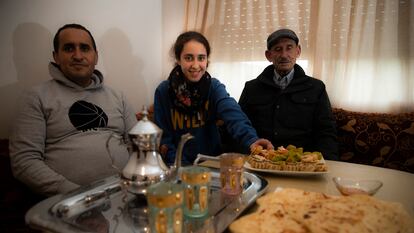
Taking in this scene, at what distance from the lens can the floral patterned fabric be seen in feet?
5.31

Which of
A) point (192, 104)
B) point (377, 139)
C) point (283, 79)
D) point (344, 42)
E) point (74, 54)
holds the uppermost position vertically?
point (344, 42)

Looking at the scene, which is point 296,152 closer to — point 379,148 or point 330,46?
point 379,148

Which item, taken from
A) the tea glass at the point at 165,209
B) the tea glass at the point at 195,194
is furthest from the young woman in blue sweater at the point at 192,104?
the tea glass at the point at 165,209

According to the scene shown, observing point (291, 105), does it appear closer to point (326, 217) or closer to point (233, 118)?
point (233, 118)

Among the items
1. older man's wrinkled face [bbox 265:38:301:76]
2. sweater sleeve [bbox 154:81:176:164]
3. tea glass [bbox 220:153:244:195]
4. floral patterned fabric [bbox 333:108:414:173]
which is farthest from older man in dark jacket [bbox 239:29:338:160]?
tea glass [bbox 220:153:244:195]

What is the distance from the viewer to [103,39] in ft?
Answer: 6.50

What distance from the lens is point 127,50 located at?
2170 mm

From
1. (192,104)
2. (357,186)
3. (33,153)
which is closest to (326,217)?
(357,186)

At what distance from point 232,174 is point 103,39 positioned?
5.20ft

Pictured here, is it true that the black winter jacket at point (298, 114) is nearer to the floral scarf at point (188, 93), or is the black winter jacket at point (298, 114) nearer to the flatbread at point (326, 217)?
the floral scarf at point (188, 93)

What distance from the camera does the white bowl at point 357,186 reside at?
2.66 feet

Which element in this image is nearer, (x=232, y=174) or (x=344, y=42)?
(x=232, y=174)

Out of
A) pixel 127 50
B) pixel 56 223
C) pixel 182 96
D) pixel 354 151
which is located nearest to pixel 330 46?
pixel 354 151

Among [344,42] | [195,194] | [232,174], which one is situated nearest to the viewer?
[195,194]
